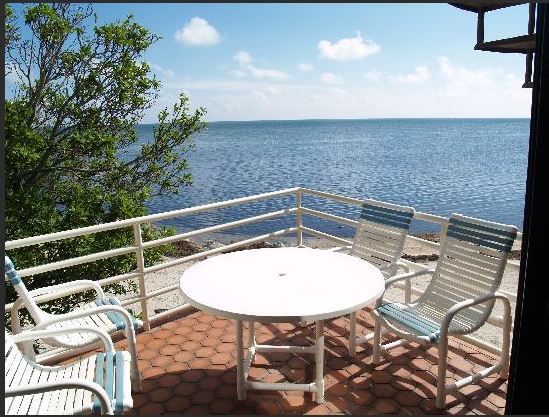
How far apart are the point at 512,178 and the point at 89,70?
31.4 metres

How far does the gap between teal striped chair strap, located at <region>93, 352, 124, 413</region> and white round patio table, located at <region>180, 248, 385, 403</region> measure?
463mm

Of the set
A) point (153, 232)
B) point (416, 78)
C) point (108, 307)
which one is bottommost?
point (153, 232)

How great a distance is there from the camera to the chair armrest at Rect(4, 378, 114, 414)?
70.2 inches

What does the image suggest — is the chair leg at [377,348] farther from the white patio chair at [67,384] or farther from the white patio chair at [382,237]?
the white patio chair at [67,384]

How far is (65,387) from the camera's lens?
6.01 feet

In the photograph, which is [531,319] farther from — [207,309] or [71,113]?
[71,113]

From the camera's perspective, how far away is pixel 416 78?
4662 cm

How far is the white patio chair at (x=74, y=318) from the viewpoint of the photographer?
2.56 metres

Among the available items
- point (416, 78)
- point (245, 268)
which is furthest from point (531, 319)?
point (416, 78)

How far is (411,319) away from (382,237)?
89cm

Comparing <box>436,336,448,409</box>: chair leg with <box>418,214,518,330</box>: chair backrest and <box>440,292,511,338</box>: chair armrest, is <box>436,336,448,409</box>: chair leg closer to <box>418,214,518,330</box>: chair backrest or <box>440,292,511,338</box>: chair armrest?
<box>440,292,511,338</box>: chair armrest

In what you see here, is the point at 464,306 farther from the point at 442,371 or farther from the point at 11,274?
the point at 11,274

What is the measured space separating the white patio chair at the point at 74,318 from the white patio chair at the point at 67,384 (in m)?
0.20

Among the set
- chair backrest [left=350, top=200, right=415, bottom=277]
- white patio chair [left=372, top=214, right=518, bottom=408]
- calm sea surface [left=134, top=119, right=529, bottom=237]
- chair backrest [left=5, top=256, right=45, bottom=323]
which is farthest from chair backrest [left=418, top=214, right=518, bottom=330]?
calm sea surface [left=134, top=119, right=529, bottom=237]
